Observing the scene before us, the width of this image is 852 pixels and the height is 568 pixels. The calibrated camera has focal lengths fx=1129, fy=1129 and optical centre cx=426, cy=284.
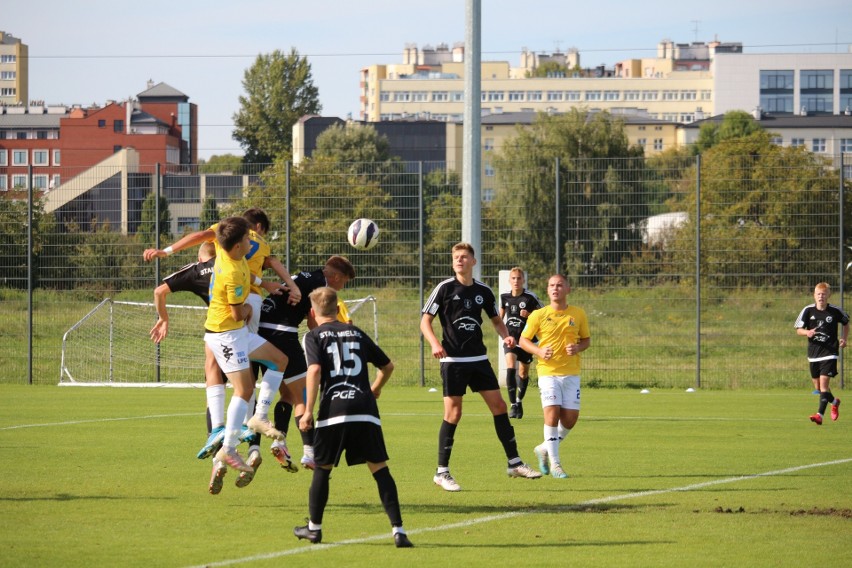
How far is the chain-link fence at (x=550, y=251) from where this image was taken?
24.3m

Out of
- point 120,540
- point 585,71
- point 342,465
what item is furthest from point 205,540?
point 585,71

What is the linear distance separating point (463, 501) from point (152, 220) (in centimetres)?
1767

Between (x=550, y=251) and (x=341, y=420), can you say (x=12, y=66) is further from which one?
(x=341, y=420)

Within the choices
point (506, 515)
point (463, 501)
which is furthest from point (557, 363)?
point (506, 515)

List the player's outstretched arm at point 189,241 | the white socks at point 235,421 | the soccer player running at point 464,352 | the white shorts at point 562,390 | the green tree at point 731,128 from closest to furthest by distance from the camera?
the white socks at point 235,421 → the player's outstretched arm at point 189,241 → the soccer player running at point 464,352 → the white shorts at point 562,390 → the green tree at point 731,128

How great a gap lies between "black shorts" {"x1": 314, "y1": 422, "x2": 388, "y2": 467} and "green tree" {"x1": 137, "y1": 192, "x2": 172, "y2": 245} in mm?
18715

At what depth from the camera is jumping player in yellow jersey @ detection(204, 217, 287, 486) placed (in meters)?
9.77

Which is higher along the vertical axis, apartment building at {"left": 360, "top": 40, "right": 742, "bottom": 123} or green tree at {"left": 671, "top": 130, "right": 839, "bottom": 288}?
apartment building at {"left": 360, "top": 40, "right": 742, "bottom": 123}

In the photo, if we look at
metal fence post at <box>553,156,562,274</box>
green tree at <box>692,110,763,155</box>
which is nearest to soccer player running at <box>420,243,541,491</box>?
metal fence post at <box>553,156,562,274</box>

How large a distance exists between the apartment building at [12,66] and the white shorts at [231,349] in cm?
16452

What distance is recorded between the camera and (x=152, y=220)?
26.0m

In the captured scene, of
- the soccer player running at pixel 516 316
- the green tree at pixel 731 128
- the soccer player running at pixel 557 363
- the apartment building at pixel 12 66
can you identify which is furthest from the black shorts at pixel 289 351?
the apartment building at pixel 12 66

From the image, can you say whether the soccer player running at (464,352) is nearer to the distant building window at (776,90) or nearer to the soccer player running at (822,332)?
the soccer player running at (822,332)

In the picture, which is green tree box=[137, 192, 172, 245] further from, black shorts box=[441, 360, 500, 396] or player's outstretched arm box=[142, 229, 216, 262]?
black shorts box=[441, 360, 500, 396]
